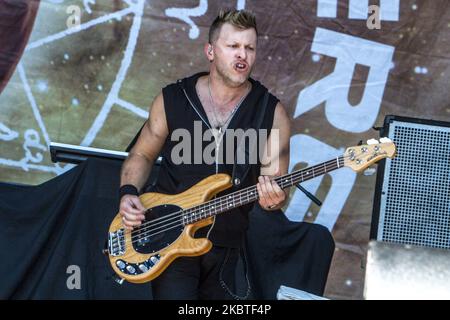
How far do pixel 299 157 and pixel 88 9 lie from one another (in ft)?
5.15

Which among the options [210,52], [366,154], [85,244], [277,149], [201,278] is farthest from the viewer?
[85,244]

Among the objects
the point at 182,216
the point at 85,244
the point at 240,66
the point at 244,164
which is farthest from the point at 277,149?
the point at 85,244

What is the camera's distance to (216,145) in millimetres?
4238

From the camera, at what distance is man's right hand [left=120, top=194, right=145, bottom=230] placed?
13.6 ft

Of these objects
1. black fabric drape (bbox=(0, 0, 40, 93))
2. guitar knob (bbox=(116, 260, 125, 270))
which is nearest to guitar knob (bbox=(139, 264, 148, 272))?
guitar knob (bbox=(116, 260, 125, 270))

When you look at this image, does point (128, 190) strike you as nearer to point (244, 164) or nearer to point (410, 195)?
point (244, 164)

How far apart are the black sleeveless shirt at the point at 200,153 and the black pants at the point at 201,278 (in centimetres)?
7

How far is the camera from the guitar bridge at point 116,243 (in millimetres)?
4230

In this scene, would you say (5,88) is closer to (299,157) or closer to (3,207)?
(3,207)

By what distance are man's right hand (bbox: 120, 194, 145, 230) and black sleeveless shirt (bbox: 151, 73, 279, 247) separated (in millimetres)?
161

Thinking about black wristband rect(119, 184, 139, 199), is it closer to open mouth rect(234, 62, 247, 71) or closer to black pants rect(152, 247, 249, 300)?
black pants rect(152, 247, 249, 300)

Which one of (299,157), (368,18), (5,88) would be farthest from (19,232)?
(368,18)

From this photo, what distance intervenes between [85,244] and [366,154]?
1.99 m

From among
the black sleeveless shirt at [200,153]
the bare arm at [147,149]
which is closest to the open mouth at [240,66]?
the black sleeveless shirt at [200,153]
